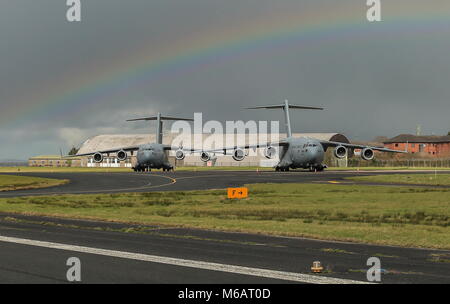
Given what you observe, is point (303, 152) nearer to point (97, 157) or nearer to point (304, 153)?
Answer: point (304, 153)

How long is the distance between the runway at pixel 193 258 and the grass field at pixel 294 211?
6.68 feet

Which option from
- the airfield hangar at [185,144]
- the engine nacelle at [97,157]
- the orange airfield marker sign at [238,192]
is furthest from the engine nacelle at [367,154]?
the airfield hangar at [185,144]

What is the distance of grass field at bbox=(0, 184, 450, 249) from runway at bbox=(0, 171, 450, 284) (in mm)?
2036

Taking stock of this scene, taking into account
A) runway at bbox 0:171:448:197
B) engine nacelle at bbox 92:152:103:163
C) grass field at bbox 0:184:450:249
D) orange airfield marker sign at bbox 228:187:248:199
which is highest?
engine nacelle at bbox 92:152:103:163

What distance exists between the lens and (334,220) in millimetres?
23141

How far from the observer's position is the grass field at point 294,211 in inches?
729

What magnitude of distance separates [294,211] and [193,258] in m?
14.6

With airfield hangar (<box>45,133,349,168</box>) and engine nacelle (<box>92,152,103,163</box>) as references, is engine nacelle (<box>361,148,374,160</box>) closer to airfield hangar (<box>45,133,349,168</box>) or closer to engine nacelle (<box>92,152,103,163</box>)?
engine nacelle (<box>92,152,103,163</box>)

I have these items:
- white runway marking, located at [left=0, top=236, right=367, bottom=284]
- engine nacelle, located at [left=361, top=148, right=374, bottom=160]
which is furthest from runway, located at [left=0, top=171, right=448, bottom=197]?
white runway marking, located at [left=0, top=236, right=367, bottom=284]

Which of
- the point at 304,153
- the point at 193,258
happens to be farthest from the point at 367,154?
the point at 193,258

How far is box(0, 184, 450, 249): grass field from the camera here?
18505 millimetres
